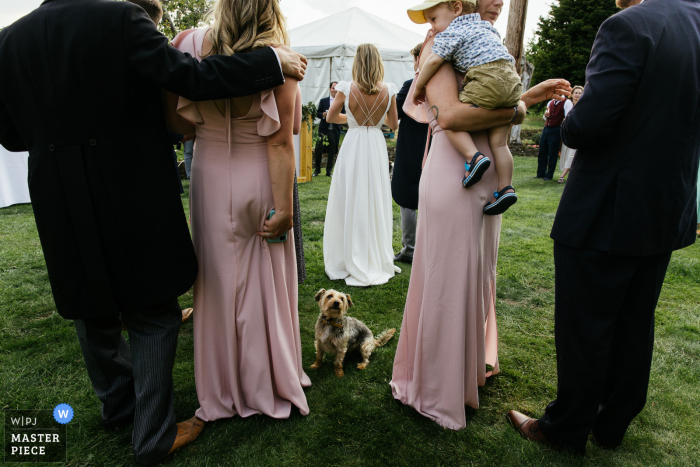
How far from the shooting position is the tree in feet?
Answer: 84.7

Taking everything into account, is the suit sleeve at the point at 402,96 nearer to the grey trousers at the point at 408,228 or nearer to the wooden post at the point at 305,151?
the grey trousers at the point at 408,228

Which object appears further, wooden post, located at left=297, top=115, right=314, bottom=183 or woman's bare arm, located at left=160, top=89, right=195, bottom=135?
wooden post, located at left=297, top=115, right=314, bottom=183

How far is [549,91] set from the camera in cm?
253

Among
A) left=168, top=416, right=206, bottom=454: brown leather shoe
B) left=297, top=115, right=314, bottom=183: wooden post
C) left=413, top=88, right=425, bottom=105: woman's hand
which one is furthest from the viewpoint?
left=297, top=115, right=314, bottom=183: wooden post

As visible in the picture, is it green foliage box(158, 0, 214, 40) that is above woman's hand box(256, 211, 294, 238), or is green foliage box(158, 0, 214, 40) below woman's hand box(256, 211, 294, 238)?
above

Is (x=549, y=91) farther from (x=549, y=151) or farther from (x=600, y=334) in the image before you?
(x=549, y=151)

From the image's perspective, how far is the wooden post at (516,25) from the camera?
11.7 metres

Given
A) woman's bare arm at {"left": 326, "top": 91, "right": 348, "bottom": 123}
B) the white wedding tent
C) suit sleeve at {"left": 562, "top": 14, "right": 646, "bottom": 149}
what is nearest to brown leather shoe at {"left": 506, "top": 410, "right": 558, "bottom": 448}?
suit sleeve at {"left": 562, "top": 14, "right": 646, "bottom": 149}

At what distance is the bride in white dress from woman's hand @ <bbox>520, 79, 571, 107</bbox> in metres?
2.26

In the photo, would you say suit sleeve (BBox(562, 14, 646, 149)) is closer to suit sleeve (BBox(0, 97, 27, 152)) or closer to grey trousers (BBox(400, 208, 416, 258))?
suit sleeve (BBox(0, 97, 27, 152))

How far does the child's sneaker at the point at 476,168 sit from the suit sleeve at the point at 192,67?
105cm

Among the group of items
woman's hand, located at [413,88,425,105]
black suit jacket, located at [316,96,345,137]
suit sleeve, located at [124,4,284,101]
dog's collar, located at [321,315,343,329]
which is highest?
suit sleeve, located at [124,4,284,101]

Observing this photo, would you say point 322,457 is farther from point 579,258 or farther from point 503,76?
point 503,76

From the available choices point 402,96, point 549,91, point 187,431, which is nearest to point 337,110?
point 402,96
